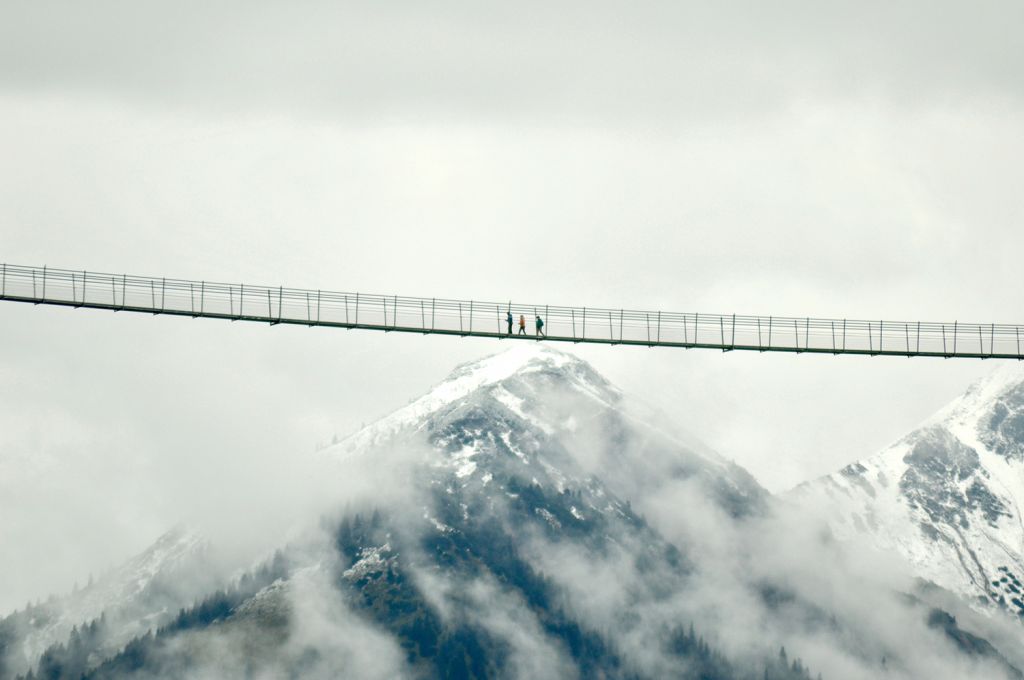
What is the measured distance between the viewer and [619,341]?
4040 inches

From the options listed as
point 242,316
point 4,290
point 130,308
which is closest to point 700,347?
point 242,316

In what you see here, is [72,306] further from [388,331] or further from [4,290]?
[388,331]

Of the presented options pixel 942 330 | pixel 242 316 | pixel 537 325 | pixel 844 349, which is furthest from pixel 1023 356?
pixel 242 316

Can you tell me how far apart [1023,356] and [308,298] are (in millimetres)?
48604

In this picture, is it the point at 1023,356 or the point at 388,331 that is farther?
the point at 1023,356

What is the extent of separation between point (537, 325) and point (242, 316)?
762 inches

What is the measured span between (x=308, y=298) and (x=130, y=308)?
11.4 m

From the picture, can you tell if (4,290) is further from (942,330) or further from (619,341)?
(942,330)

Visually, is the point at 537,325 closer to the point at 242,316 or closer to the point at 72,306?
the point at 242,316

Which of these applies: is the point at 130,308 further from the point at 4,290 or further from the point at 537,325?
the point at 537,325

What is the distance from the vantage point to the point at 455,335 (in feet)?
338

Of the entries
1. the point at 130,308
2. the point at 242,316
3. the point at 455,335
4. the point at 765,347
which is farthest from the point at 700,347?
the point at 130,308

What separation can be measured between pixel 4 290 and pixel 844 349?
5499 centimetres

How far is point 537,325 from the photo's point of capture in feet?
348
